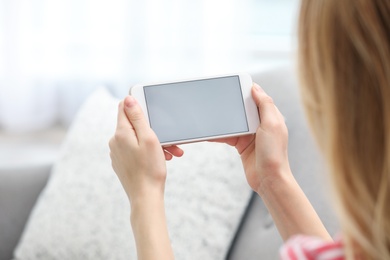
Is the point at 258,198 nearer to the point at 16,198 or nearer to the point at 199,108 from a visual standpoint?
the point at 199,108

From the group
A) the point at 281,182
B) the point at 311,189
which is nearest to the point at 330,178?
the point at 281,182

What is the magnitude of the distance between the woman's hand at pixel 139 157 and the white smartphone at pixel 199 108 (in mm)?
98

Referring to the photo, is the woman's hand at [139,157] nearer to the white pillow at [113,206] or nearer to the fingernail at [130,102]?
the fingernail at [130,102]

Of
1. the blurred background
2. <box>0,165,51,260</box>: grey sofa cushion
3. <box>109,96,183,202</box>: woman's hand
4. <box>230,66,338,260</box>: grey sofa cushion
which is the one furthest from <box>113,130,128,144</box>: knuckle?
the blurred background

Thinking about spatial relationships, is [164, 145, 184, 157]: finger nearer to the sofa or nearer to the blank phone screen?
the blank phone screen

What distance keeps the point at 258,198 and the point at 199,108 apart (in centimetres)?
36

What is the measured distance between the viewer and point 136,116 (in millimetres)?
1021

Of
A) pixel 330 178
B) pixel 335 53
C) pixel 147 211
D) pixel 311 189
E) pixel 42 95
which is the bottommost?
pixel 42 95

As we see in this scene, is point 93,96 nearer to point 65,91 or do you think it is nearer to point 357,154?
point 65,91

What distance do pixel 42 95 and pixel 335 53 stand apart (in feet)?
5.43

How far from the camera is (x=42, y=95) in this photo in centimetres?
223

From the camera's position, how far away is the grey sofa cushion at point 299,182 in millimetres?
1314

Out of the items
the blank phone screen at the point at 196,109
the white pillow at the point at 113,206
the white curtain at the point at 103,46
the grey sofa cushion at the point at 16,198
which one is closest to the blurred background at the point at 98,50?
the white curtain at the point at 103,46

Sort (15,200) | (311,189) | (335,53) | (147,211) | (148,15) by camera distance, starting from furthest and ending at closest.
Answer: (148,15), (15,200), (311,189), (147,211), (335,53)
